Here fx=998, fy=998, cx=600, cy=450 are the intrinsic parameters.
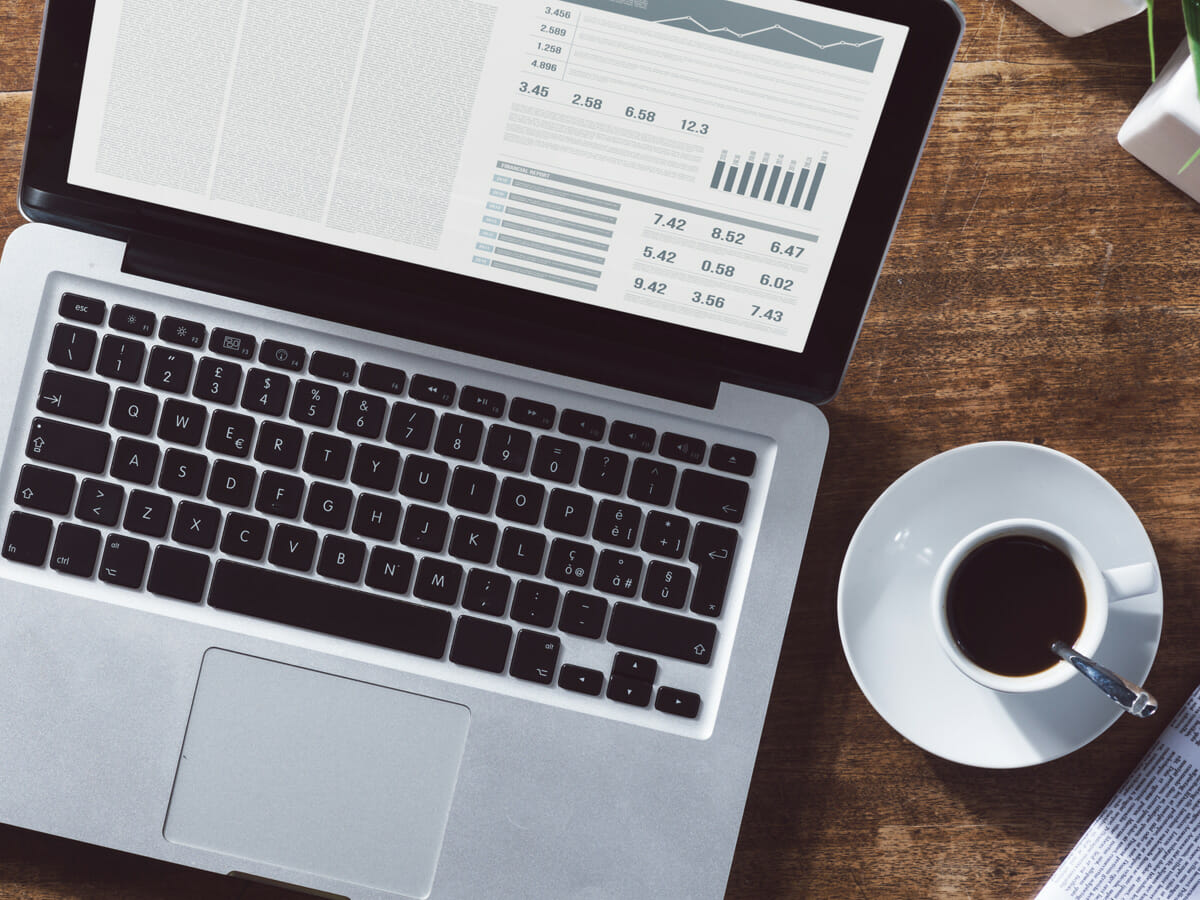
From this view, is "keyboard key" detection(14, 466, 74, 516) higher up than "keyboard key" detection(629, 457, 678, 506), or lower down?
lower down

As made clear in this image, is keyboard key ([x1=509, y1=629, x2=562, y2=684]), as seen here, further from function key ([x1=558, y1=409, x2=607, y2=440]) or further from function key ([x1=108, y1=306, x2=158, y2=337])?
function key ([x1=108, y1=306, x2=158, y2=337])

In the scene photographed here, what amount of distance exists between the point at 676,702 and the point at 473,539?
0.17 metres

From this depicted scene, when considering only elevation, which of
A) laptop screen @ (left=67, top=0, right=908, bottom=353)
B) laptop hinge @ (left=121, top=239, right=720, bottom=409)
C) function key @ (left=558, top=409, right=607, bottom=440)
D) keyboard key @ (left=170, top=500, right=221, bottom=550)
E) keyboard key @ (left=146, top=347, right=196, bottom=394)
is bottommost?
keyboard key @ (left=170, top=500, right=221, bottom=550)

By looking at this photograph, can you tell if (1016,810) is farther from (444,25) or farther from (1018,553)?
(444,25)

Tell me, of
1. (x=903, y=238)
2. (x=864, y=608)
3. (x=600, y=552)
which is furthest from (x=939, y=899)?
(x=903, y=238)

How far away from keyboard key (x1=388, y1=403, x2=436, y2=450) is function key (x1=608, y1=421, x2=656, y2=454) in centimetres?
12

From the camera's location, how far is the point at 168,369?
2.07 ft

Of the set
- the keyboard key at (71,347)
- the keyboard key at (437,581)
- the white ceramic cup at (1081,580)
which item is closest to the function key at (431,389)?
the keyboard key at (437,581)

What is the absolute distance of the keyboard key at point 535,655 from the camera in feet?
2.09

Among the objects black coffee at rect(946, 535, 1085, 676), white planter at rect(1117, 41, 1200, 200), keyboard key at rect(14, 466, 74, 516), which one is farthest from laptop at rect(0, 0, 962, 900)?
white planter at rect(1117, 41, 1200, 200)

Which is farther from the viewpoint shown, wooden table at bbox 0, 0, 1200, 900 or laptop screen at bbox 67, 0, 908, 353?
wooden table at bbox 0, 0, 1200, 900

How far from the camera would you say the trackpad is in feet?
2.11

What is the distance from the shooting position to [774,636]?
64cm

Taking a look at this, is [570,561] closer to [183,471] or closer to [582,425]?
[582,425]
